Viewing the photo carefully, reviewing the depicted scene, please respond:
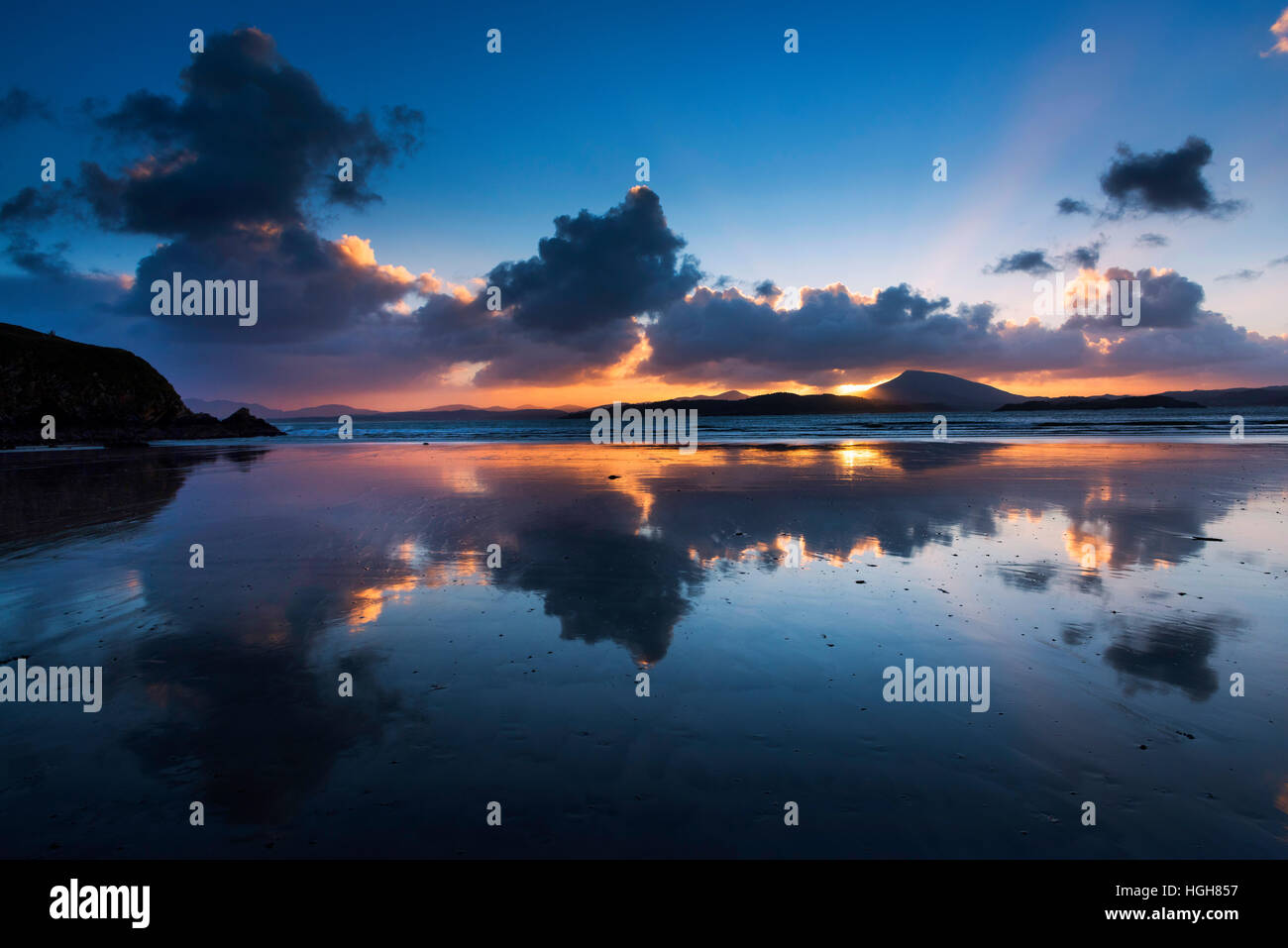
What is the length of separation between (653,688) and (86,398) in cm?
8005

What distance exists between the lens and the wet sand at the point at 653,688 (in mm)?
3879

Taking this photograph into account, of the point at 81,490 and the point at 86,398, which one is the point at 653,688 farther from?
the point at 86,398

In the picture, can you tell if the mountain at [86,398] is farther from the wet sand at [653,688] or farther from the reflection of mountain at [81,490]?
the wet sand at [653,688]

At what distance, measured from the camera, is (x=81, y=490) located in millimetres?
21188

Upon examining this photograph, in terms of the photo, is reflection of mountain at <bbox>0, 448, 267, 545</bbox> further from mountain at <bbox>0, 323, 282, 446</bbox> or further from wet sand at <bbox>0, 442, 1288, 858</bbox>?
mountain at <bbox>0, 323, 282, 446</bbox>

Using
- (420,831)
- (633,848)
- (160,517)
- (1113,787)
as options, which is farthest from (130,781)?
(160,517)

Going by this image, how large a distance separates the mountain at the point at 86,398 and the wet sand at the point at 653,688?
188ft

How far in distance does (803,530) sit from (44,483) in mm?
30631

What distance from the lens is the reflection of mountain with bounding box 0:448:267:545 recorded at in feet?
48.5

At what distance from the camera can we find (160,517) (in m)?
15.7

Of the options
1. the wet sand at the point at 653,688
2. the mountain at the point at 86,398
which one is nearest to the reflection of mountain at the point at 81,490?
the wet sand at the point at 653,688

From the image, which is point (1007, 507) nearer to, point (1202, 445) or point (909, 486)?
point (909, 486)

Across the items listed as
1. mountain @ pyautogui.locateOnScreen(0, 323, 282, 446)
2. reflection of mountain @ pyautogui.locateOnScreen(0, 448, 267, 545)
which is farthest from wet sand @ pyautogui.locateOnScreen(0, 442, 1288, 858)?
mountain @ pyautogui.locateOnScreen(0, 323, 282, 446)

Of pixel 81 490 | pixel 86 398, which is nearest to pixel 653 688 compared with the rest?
pixel 81 490
